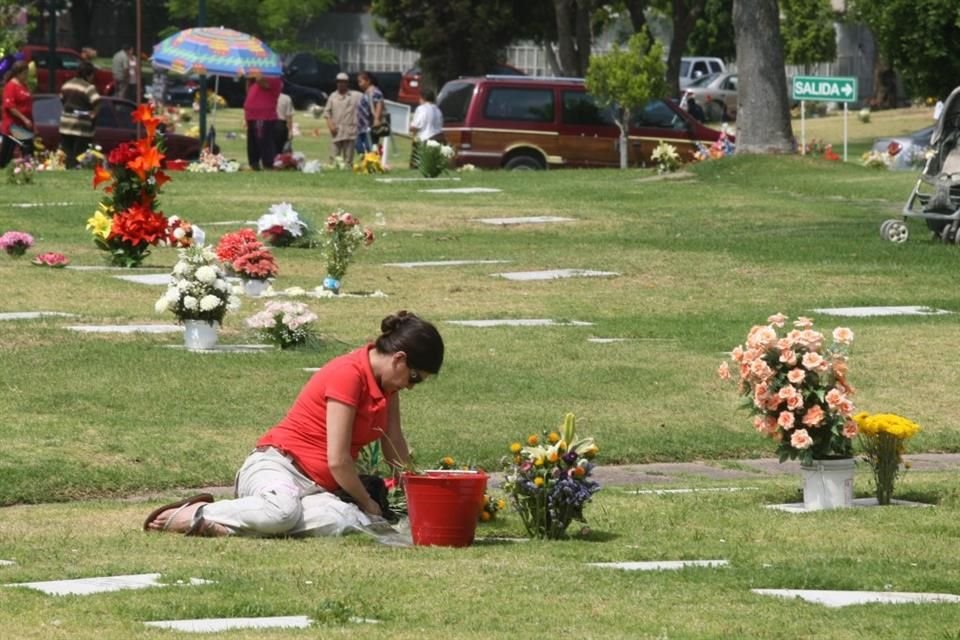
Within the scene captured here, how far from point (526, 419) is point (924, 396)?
3.25 meters

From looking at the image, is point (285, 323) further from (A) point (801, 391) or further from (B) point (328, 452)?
(B) point (328, 452)

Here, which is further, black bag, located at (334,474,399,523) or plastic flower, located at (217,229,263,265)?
plastic flower, located at (217,229,263,265)

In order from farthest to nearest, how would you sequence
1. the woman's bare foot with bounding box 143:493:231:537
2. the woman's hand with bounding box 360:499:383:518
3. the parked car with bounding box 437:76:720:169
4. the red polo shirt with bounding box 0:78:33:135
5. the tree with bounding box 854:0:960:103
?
the parked car with bounding box 437:76:720:169 < the red polo shirt with bounding box 0:78:33:135 < the tree with bounding box 854:0:960:103 < the woman's hand with bounding box 360:499:383:518 < the woman's bare foot with bounding box 143:493:231:537

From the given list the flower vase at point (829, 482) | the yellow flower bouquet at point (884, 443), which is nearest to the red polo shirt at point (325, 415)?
the flower vase at point (829, 482)

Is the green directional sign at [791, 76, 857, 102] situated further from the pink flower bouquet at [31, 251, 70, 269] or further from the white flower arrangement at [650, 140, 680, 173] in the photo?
the pink flower bouquet at [31, 251, 70, 269]

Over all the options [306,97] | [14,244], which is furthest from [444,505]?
[306,97]

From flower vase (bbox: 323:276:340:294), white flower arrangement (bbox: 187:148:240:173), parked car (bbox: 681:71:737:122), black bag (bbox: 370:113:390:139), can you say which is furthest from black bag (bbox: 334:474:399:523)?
parked car (bbox: 681:71:737:122)

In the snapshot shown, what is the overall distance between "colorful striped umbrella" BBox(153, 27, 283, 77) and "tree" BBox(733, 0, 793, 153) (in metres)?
8.53

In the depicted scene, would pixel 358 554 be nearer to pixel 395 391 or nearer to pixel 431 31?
pixel 395 391

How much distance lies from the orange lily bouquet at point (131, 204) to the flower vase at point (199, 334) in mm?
4978

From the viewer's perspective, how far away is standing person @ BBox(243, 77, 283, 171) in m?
38.0

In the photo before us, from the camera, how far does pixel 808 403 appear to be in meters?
11.2

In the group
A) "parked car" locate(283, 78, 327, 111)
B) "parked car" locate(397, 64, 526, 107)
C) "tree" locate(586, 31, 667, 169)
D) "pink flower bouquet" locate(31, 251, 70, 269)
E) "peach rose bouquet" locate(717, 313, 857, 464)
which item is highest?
"tree" locate(586, 31, 667, 169)

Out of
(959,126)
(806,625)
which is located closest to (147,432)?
(806,625)
